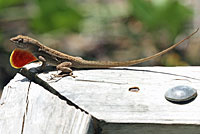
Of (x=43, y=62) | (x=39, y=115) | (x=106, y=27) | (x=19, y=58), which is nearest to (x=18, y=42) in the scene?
(x=43, y=62)

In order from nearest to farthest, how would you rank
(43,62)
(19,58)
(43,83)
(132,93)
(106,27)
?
(132,93)
(43,83)
(19,58)
(43,62)
(106,27)

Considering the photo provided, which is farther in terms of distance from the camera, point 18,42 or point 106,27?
point 106,27

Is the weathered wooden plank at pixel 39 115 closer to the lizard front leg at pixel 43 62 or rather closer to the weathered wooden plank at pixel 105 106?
the weathered wooden plank at pixel 105 106

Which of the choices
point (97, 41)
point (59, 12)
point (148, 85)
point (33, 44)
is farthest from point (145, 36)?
point (148, 85)

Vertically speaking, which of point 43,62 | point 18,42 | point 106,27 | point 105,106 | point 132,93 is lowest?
point 105,106

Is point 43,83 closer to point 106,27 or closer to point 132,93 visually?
point 132,93

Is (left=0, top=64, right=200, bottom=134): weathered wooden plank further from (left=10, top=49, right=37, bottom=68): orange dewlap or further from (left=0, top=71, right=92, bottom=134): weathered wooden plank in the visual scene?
(left=10, top=49, right=37, bottom=68): orange dewlap

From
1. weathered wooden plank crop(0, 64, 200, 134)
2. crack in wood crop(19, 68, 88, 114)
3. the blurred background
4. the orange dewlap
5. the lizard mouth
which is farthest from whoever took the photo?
the blurred background

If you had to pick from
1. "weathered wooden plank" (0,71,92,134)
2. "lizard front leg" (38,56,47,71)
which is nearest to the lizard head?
"lizard front leg" (38,56,47,71)

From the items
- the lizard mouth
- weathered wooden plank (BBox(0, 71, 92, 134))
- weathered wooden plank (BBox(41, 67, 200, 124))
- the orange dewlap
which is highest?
the lizard mouth
